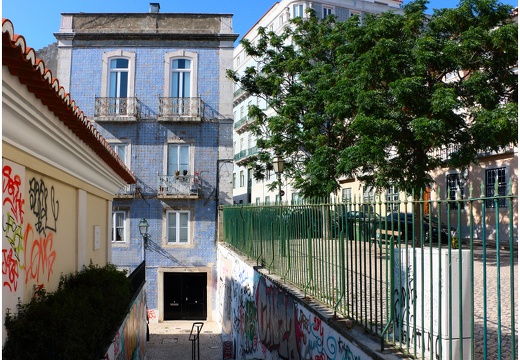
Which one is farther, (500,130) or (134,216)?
(134,216)

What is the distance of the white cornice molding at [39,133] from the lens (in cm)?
381

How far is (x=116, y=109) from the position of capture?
20297 millimetres

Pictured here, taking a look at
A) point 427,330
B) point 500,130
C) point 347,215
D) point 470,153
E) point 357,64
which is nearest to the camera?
point 427,330

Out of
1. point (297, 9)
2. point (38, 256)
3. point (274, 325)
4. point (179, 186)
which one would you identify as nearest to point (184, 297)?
point (179, 186)

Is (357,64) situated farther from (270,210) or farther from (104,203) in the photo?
(104,203)

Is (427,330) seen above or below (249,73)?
below

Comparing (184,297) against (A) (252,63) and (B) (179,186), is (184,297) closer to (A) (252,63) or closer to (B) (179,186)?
(B) (179,186)

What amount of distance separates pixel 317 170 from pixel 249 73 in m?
5.51

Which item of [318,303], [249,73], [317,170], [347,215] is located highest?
[249,73]

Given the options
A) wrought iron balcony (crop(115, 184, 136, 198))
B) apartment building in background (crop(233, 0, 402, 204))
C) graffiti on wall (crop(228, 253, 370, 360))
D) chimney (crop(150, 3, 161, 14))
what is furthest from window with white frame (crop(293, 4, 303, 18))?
graffiti on wall (crop(228, 253, 370, 360))

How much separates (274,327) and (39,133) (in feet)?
17.4

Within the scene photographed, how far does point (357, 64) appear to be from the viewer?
1441 cm

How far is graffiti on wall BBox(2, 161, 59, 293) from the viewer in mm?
4359

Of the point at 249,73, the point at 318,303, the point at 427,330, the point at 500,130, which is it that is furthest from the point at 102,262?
the point at 249,73
